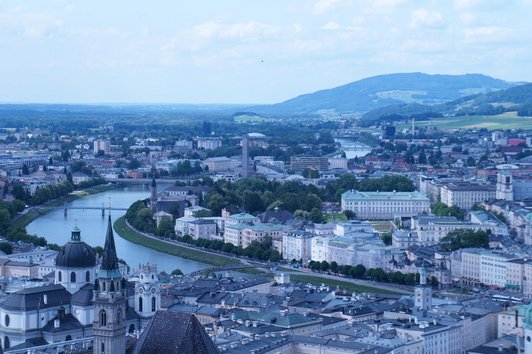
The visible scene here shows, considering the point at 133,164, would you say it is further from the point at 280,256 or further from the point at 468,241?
the point at 468,241

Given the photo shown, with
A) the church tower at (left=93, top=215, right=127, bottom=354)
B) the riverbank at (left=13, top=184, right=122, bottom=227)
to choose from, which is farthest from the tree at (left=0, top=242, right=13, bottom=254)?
the church tower at (left=93, top=215, right=127, bottom=354)

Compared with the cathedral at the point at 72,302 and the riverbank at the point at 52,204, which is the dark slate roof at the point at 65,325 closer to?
the cathedral at the point at 72,302

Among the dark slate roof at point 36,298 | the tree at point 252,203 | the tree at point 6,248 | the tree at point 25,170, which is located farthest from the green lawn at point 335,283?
the tree at point 25,170

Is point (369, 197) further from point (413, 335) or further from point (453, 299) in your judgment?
point (413, 335)

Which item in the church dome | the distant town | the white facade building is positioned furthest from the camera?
the white facade building

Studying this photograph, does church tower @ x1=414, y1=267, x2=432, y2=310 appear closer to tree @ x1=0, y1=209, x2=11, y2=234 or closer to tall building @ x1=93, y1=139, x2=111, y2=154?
tree @ x1=0, y1=209, x2=11, y2=234

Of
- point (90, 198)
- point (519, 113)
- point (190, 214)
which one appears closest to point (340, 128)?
point (519, 113)
